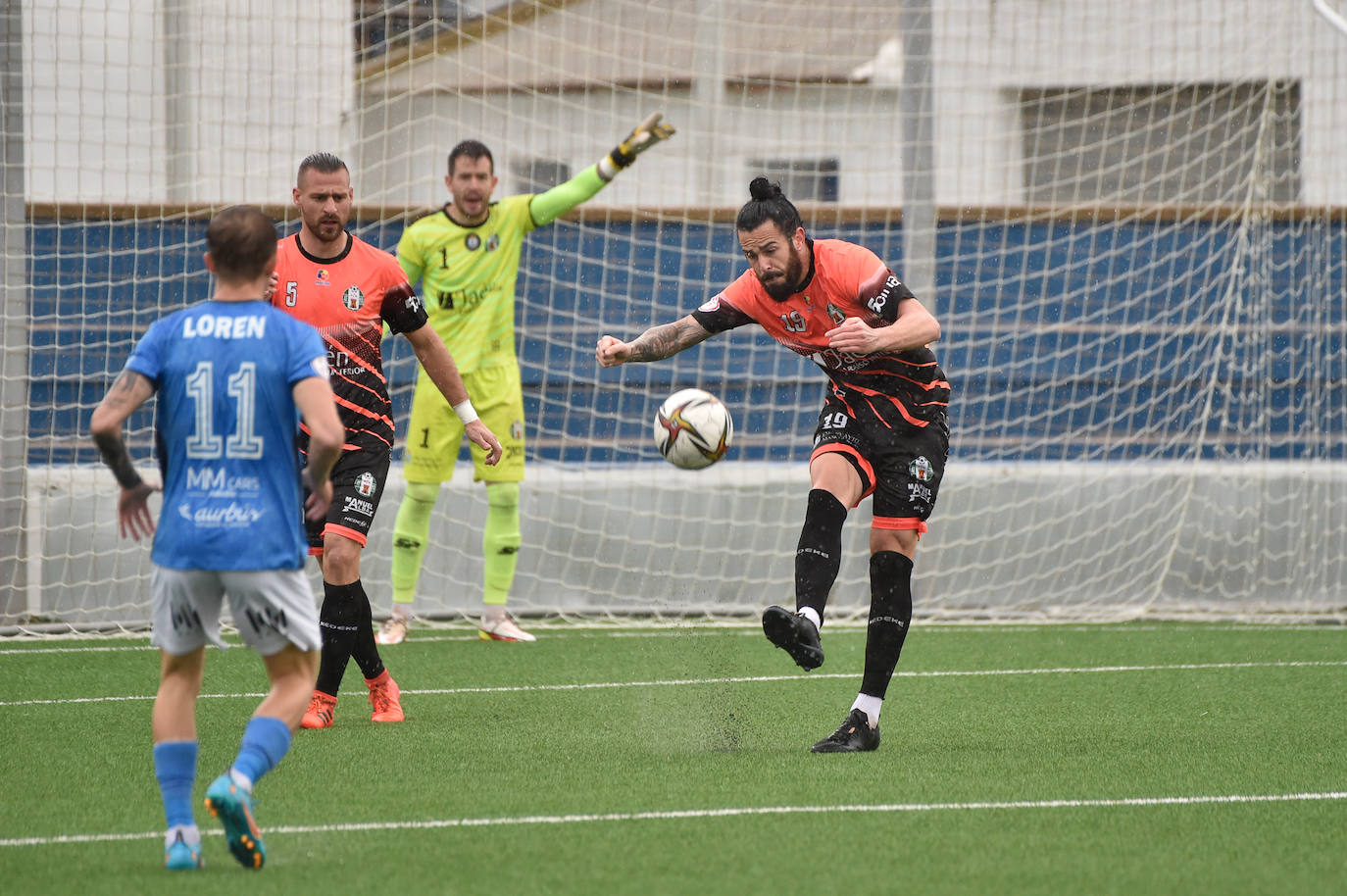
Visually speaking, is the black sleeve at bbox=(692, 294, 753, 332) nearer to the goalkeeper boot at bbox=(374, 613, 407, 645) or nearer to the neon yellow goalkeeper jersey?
the neon yellow goalkeeper jersey

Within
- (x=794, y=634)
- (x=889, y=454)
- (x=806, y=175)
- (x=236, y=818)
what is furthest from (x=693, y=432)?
(x=806, y=175)

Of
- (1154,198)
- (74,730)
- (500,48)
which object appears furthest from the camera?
(1154,198)

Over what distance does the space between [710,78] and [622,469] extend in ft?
9.09

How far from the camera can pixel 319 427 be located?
3.73 metres

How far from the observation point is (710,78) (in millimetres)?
10766

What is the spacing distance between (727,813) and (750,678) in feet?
10.1

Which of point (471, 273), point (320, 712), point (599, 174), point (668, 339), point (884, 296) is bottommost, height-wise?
point (320, 712)

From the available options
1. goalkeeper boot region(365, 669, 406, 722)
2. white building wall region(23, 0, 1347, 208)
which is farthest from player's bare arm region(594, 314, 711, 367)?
white building wall region(23, 0, 1347, 208)

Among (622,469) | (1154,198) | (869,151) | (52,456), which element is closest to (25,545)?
(52,456)

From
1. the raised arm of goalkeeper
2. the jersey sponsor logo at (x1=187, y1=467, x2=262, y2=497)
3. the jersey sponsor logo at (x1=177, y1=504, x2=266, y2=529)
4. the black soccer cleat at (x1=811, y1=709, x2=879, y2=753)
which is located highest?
the raised arm of goalkeeper

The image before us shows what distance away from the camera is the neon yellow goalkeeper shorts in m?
8.66

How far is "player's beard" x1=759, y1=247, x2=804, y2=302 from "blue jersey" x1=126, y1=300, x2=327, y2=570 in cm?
210

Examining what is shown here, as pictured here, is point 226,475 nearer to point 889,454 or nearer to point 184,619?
point 184,619

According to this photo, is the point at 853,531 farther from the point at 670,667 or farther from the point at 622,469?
the point at 670,667
